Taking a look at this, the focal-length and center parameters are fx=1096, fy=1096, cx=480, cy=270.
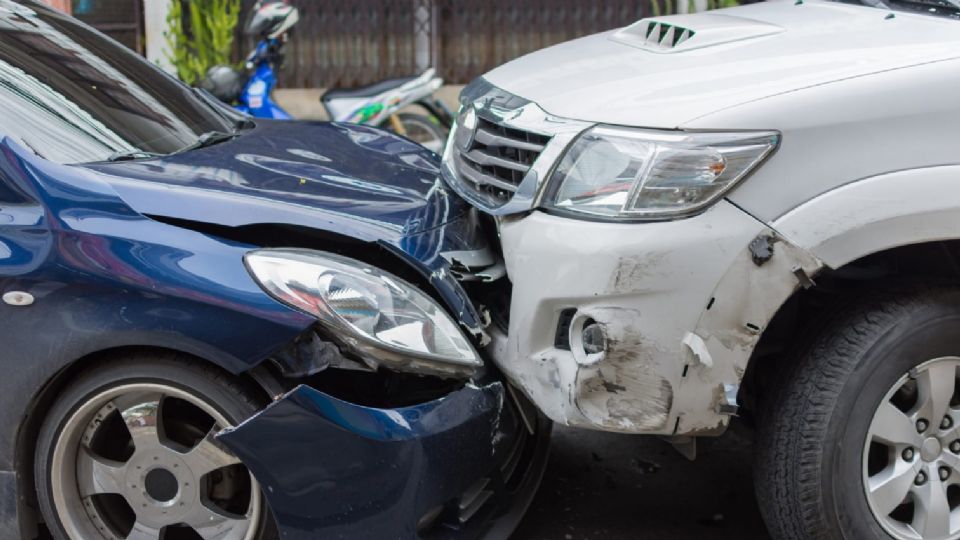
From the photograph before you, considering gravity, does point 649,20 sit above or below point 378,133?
above

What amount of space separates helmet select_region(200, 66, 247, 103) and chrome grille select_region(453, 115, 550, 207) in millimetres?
4344

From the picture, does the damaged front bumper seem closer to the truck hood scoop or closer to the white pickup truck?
the white pickup truck

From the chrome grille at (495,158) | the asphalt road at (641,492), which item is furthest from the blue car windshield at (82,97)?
the asphalt road at (641,492)

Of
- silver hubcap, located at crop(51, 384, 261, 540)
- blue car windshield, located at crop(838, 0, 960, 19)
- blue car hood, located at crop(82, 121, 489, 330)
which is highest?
blue car windshield, located at crop(838, 0, 960, 19)

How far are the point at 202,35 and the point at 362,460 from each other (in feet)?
22.5

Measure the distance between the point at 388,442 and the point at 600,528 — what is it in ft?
3.61

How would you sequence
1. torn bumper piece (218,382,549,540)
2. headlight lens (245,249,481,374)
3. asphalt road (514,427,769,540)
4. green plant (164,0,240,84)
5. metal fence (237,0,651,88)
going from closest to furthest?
torn bumper piece (218,382,549,540), headlight lens (245,249,481,374), asphalt road (514,427,769,540), green plant (164,0,240,84), metal fence (237,0,651,88)

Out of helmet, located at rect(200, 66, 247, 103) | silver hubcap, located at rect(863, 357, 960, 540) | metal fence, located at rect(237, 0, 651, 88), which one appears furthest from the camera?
metal fence, located at rect(237, 0, 651, 88)

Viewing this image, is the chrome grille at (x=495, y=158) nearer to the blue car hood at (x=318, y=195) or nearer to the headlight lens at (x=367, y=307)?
the blue car hood at (x=318, y=195)

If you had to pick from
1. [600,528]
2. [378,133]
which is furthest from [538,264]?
[378,133]

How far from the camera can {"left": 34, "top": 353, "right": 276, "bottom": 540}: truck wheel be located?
9.07ft

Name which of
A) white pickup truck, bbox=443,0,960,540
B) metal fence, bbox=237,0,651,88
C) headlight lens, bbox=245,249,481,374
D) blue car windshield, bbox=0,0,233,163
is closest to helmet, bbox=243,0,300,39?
metal fence, bbox=237,0,651,88

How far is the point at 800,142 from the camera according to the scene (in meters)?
2.69

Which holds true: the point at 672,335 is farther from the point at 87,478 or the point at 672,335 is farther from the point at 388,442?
the point at 87,478
